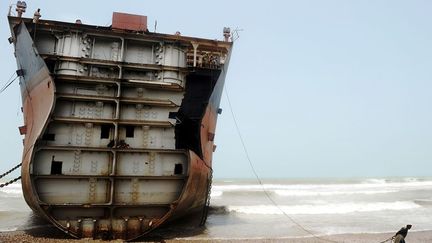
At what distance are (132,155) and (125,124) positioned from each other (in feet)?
3.13

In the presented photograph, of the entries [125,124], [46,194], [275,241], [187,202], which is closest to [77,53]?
[125,124]

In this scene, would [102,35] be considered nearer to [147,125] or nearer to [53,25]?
[53,25]

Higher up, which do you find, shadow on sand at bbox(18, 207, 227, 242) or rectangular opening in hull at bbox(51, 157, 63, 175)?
rectangular opening in hull at bbox(51, 157, 63, 175)

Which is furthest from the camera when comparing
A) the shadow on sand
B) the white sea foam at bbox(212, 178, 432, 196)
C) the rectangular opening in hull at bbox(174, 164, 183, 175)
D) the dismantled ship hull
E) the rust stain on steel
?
the white sea foam at bbox(212, 178, 432, 196)

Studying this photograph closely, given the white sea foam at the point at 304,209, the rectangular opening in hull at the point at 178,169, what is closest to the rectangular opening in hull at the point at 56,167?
the rectangular opening in hull at the point at 178,169

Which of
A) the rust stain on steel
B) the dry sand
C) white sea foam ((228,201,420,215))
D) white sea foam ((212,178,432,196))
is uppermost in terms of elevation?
the rust stain on steel

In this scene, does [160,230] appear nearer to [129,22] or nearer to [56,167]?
[56,167]

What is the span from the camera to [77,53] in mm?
10617

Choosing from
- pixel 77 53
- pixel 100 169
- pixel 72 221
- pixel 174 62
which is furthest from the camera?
pixel 174 62

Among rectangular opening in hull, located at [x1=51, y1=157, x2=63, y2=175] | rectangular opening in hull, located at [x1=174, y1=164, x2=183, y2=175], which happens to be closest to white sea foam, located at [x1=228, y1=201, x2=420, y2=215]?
rectangular opening in hull, located at [x1=174, y1=164, x2=183, y2=175]

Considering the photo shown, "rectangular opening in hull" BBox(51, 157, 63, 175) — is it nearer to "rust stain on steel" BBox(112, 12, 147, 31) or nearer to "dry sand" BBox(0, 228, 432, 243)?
"dry sand" BBox(0, 228, 432, 243)

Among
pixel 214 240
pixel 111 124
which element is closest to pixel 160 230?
pixel 214 240

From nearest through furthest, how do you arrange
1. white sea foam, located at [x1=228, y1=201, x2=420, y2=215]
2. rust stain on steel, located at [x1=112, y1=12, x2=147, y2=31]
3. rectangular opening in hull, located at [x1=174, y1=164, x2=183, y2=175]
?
rectangular opening in hull, located at [x1=174, y1=164, x2=183, y2=175] < rust stain on steel, located at [x1=112, y1=12, x2=147, y2=31] < white sea foam, located at [x1=228, y1=201, x2=420, y2=215]

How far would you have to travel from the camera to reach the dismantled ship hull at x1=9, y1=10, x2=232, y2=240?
923cm
